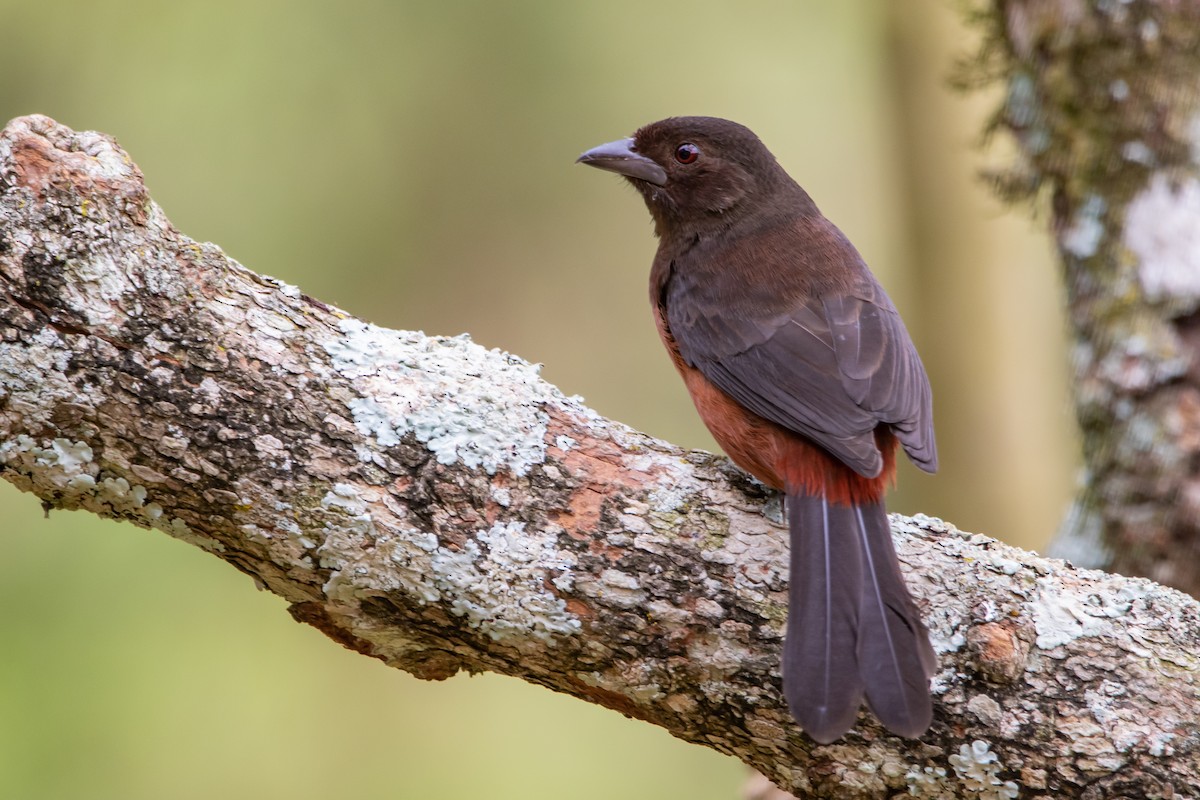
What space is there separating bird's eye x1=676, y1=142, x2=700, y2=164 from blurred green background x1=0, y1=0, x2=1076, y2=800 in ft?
4.83

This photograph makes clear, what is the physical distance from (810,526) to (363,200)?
3799 mm

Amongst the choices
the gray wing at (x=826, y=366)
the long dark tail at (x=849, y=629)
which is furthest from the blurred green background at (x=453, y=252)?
the long dark tail at (x=849, y=629)

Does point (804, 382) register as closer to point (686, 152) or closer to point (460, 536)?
point (460, 536)

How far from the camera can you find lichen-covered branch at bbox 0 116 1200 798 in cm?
243

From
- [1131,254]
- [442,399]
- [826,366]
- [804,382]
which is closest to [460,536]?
[442,399]

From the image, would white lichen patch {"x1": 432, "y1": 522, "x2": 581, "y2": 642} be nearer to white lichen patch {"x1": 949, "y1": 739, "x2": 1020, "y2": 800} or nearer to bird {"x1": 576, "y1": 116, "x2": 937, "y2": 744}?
bird {"x1": 576, "y1": 116, "x2": 937, "y2": 744}

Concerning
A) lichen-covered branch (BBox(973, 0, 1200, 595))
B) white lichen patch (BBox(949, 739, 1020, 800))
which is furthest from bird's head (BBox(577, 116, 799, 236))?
white lichen patch (BBox(949, 739, 1020, 800))

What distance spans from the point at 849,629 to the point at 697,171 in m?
2.02

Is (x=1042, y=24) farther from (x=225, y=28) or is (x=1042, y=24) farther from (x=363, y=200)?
(x=225, y=28)

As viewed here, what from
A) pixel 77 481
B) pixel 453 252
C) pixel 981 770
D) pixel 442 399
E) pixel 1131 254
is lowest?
pixel 981 770

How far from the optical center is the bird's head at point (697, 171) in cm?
403

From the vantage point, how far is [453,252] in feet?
19.9

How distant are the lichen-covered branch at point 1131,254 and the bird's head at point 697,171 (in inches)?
39.2

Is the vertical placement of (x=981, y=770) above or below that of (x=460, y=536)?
below
